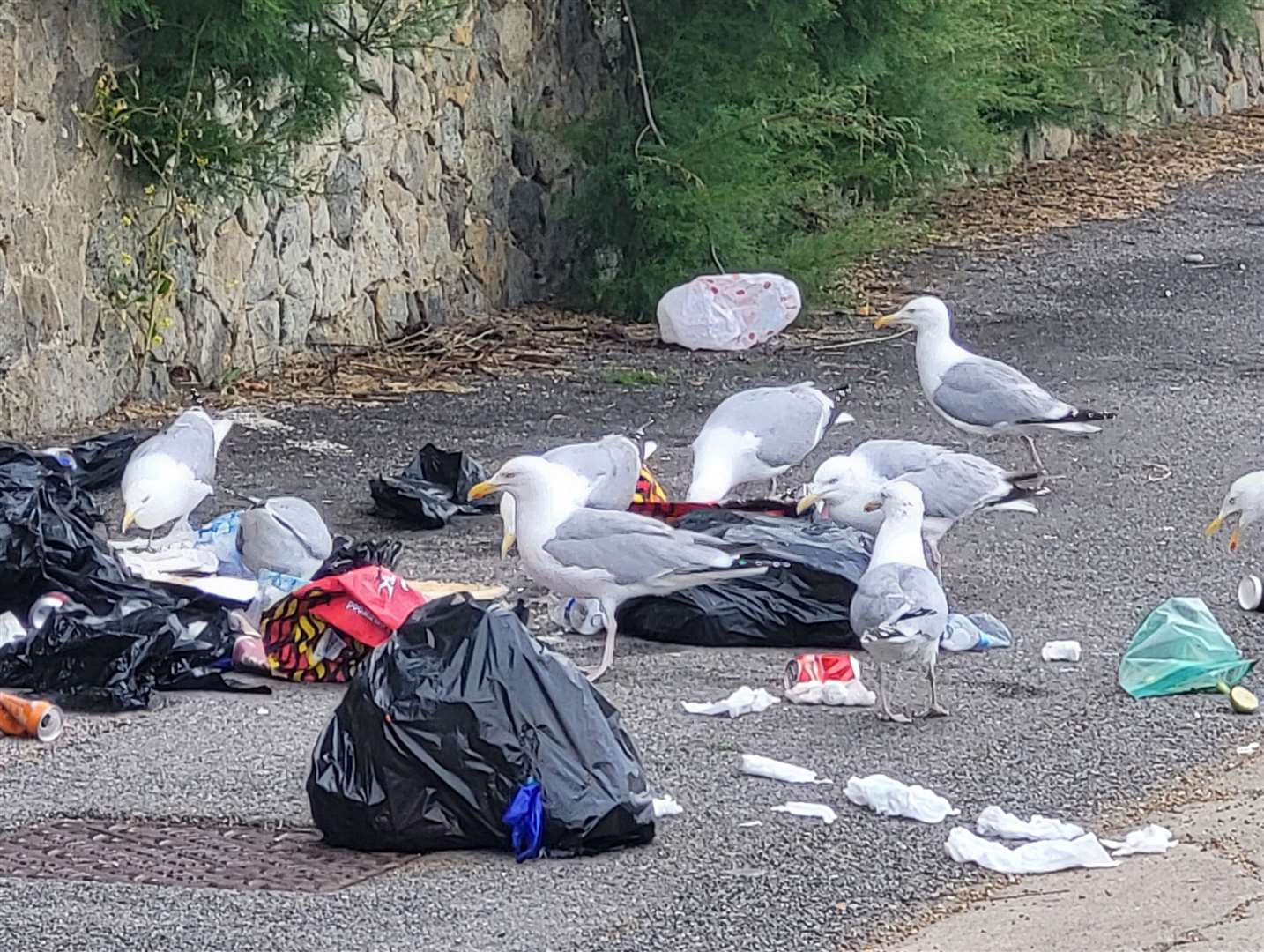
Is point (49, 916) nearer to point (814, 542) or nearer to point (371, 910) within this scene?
point (371, 910)

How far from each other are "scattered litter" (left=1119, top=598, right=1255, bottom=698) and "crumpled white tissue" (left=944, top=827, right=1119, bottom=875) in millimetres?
1442

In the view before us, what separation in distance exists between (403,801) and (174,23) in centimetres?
628

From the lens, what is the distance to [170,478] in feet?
26.5

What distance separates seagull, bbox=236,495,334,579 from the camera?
754cm

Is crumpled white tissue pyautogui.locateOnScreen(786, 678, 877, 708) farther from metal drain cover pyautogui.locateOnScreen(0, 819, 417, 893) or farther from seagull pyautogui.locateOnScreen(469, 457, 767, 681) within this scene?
metal drain cover pyautogui.locateOnScreen(0, 819, 417, 893)

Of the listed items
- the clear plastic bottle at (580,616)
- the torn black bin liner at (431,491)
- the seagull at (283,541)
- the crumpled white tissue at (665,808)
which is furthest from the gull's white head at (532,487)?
the torn black bin liner at (431,491)

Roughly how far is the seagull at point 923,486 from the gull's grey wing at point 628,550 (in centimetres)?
88

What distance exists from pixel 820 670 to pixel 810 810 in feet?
3.95

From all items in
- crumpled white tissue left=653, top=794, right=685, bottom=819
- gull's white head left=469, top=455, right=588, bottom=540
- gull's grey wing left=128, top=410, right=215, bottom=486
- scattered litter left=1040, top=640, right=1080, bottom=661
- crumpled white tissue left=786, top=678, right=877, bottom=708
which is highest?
gull's white head left=469, top=455, right=588, bottom=540

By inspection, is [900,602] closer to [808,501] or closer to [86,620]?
[808,501]

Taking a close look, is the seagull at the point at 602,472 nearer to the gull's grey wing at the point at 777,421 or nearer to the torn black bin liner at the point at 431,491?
the gull's grey wing at the point at 777,421

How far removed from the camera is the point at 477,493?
705cm

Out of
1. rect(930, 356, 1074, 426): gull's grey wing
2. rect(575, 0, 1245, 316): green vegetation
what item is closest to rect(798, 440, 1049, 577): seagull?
rect(930, 356, 1074, 426): gull's grey wing

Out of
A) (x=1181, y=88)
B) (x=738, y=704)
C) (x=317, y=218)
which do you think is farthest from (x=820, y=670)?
(x=1181, y=88)
